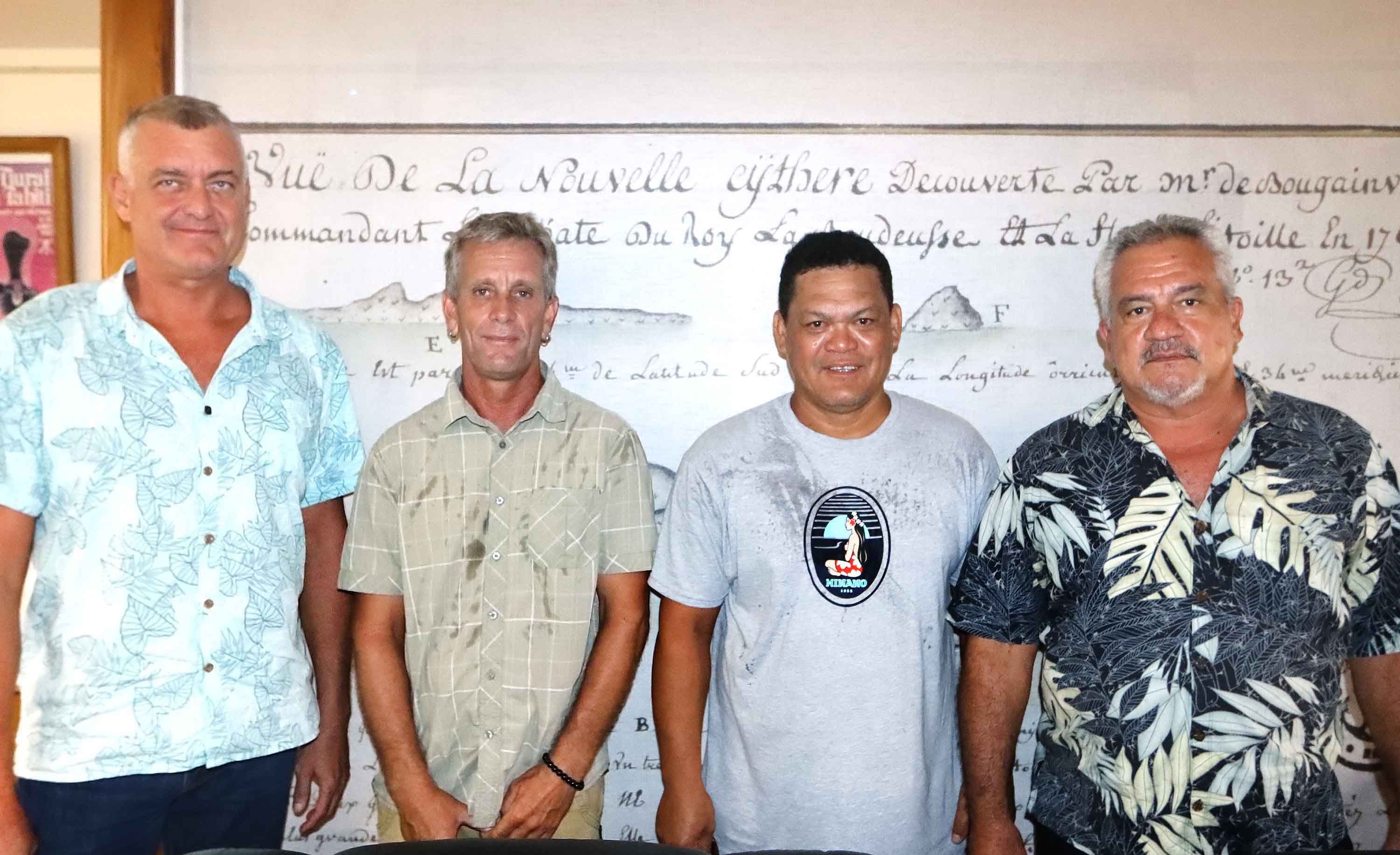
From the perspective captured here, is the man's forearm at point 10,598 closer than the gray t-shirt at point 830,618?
Yes

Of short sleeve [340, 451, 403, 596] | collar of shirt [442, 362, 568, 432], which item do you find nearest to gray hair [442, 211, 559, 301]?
collar of shirt [442, 362, 568, 432]

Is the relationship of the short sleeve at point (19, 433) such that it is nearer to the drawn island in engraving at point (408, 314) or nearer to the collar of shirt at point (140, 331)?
the collar of shirt at point (140, 331)

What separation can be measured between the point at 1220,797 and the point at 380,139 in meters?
2.32

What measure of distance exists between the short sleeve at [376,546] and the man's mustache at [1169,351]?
5.01ft

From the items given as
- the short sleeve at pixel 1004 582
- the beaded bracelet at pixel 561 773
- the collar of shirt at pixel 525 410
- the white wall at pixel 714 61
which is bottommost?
the beaded bracelet at pixel 561 773

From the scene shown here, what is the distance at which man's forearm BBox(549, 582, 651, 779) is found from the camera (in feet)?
6.42

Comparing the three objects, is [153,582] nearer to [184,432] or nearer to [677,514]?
[184,432]

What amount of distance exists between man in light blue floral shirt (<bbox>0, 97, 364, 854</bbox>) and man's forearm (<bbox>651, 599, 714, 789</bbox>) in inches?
28.4

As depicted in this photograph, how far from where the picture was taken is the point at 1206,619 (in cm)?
172

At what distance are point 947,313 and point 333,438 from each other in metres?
1.52

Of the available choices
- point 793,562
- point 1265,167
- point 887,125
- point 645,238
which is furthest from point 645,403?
point 1265,167

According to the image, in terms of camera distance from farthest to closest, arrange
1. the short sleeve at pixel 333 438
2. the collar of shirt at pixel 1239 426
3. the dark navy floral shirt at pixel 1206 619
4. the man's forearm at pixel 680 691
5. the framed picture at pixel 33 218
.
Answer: the framed picture at pixel 33 218 < the short sleeve at pixel 333 438 < the man's forearm at pixel 680 691 < the collar of shirt at pixel 1239 426 < the dark navy floral shirt at pixel 1206 619

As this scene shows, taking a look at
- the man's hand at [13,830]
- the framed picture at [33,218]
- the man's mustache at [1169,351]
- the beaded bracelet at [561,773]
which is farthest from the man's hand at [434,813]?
the framed picture at [33,218]

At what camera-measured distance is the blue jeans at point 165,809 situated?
1819 millimetres
